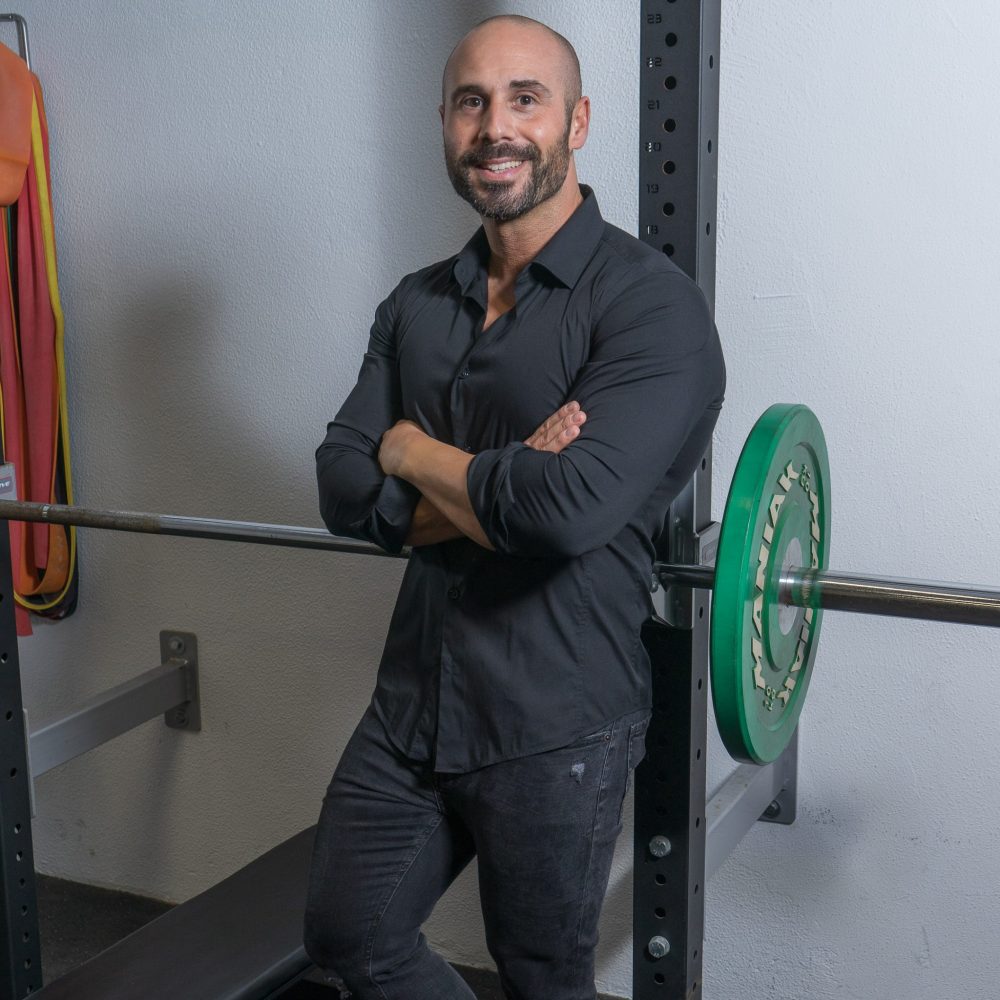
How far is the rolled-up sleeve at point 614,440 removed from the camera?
4.43 feet

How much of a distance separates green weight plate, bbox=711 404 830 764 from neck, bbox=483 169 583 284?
362 mm

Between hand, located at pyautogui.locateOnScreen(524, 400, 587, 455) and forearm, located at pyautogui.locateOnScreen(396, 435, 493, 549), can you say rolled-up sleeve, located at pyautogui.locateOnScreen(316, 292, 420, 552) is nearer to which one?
forearm, located at pyautogui.locateOnScreen(396, 435, 493, 549)

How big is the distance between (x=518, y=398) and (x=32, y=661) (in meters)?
1.80

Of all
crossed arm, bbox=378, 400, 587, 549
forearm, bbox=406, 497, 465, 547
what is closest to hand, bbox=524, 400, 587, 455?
crossed arm, bbox=378, 400, 587, 549

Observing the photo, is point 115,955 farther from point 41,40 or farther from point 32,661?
point 41,40

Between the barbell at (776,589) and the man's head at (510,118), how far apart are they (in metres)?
0.40

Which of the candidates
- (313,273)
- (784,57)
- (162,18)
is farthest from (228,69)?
(784,57)

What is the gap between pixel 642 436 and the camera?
1.37m

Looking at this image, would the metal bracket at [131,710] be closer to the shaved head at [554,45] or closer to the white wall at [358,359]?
the white wall at [358,359]

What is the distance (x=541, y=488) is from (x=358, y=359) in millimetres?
1118

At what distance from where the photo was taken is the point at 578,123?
1.60 meters

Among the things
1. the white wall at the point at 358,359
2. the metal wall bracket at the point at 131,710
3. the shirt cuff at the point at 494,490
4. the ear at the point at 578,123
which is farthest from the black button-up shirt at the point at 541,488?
the metal wall bracket at the point at 131,710

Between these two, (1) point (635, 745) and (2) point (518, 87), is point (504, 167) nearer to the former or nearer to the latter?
(2) point (518, 87)

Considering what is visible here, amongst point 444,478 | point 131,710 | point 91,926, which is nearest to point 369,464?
point 444,478
